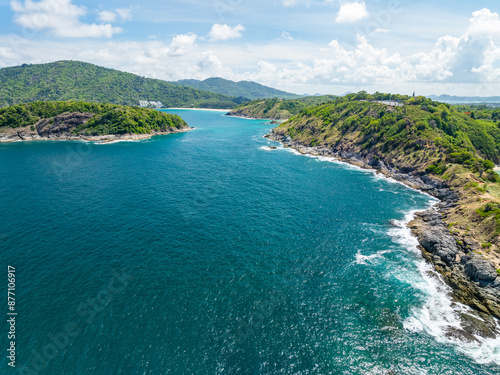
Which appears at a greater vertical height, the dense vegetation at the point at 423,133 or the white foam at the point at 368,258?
the dense vegetation at the point at 423,133

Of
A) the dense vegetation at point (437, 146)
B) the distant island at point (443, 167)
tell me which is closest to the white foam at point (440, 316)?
the distant island at point (443, 167)

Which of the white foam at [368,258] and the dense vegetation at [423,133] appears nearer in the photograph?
the white foam at [368,258]

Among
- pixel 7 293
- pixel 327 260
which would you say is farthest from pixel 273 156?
pixel 7 293

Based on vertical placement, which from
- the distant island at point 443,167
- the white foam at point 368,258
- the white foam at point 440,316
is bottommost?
the white foam at point 440,316

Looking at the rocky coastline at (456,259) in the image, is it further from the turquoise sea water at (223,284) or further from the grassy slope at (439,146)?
the turquoise sea water at (223,284)

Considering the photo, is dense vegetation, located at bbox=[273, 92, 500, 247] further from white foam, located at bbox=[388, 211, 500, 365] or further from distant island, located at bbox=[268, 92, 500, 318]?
white foam, located at bbox=[388, 211, 500, 365]

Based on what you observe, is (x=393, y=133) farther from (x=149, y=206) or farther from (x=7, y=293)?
(x=7, y=293)
